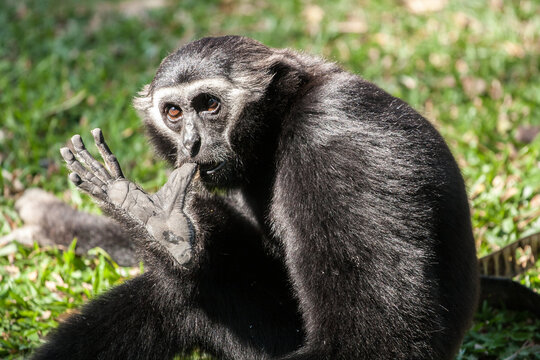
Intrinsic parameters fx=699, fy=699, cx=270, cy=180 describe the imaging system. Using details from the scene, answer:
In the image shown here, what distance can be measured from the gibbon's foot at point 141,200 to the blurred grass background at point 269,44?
167 centimetres

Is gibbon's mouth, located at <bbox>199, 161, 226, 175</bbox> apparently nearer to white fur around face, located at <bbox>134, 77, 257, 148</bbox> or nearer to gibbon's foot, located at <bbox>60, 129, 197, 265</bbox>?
white fur around face, located at <bbox>134, 77, 257, 148</bbox>

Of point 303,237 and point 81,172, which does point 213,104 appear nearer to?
point 81,172

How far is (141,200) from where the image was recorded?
4465 millimetres

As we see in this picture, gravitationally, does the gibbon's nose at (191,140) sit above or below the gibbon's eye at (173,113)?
below

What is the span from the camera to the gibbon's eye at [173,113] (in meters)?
5.14

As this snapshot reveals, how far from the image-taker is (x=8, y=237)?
6.82m

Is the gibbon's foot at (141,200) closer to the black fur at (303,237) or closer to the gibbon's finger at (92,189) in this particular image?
the gibbon's finger at (92,189)

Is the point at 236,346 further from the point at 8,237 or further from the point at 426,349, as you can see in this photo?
the point at 8,237

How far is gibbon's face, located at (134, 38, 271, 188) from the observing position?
496 centimetres

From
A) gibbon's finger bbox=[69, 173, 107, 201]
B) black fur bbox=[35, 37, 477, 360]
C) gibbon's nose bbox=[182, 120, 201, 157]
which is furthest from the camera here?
gibbon's nose bbox=[182, 120, 201, 157]

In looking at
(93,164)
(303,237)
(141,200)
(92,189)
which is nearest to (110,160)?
(93,164)

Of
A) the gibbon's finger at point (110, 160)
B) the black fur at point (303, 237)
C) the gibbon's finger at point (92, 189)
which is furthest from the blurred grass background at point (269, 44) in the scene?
the gibbon's finger at point (110, 160)

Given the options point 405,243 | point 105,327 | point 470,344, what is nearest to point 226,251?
point 105,327

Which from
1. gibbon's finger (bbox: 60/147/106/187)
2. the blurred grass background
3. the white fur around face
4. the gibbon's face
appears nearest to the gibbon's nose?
the gibbon's face
